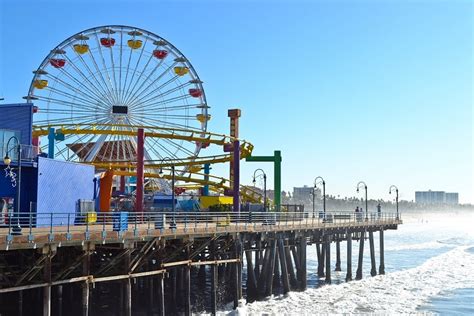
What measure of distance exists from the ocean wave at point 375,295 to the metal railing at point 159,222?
4318 millimetres

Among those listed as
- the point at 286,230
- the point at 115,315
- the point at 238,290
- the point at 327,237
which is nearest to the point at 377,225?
the point at 327,237

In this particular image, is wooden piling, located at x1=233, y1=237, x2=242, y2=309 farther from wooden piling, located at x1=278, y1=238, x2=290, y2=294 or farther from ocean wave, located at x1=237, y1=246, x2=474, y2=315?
wooden piling, located at x1=278, y1=238, x2=290, y2=294

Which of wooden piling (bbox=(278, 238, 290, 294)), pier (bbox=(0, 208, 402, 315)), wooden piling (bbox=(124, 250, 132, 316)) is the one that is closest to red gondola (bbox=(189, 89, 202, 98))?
pier (bbox=(0, 208, 402, 315))

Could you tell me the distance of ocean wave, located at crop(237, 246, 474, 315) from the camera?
34656 mm

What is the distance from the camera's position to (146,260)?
28375 millimetres

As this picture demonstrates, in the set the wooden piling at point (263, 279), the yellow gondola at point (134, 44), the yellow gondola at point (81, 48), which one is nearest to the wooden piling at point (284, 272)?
the wooden piling at point (263, 279)

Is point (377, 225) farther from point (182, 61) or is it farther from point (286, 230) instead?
point (182, 61)

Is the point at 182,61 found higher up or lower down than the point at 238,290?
higher up

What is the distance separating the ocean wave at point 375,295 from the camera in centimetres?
3466

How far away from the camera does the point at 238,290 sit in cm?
3238

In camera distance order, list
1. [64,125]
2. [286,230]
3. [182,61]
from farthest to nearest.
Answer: [182,61]
[64,125]
[286,230]

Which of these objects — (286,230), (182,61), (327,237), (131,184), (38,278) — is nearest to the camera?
(38,278)

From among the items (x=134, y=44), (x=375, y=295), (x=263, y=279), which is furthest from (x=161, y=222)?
(x=134, y=44)

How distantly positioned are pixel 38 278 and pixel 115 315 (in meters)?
7.82
